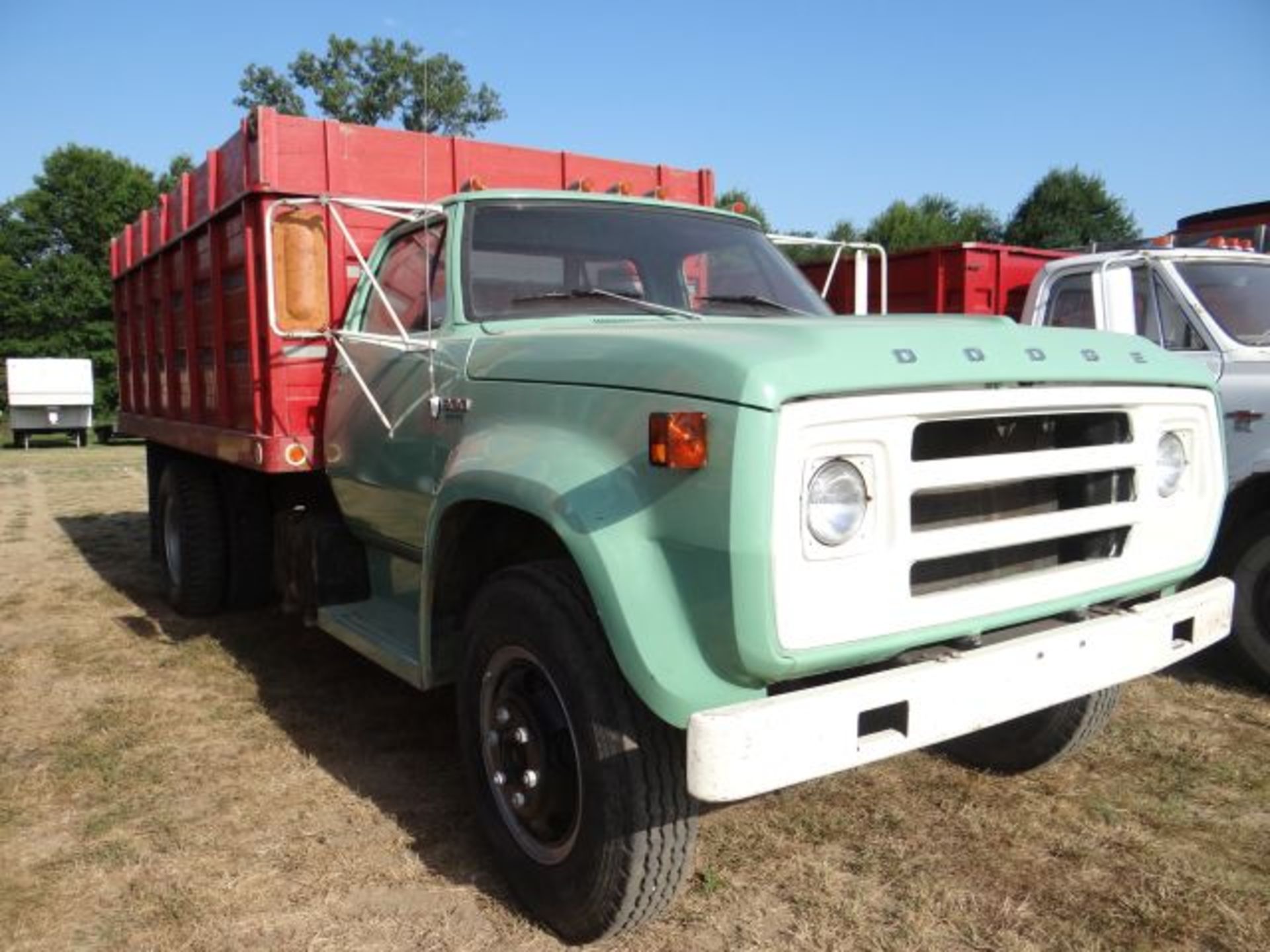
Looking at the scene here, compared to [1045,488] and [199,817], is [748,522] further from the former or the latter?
[199,817]

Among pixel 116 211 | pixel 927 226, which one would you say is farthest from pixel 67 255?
pixel 927 226

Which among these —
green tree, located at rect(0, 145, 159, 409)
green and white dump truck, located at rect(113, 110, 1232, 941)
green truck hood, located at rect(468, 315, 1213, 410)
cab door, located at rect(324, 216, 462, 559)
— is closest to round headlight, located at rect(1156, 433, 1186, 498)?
green and white dump truck, located at rect(113, 110, 1232, 941)

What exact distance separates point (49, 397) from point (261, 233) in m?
26.8

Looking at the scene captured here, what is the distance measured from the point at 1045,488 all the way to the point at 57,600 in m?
6.57

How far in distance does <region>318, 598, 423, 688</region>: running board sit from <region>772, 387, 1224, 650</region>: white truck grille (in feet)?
5.26

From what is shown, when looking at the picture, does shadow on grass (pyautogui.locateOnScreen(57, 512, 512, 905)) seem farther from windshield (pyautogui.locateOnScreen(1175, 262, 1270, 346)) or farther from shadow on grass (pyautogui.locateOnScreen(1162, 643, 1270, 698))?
windshield (pyautogui.locateOnScreen(1175, 262, 1270, 346))

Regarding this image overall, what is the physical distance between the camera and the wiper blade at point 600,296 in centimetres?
340

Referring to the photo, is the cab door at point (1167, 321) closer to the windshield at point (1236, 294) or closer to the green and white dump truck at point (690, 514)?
the windshield at point (1236, 294)

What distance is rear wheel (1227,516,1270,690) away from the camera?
468cm

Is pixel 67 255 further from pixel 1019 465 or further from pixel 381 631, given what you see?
pixel 1019 465

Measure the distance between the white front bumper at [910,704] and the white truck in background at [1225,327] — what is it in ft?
7.78

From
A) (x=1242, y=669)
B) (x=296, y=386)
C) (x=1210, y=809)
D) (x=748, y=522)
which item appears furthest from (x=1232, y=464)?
(x=296, y=386)

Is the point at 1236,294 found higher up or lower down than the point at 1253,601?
higher up

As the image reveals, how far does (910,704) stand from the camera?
2.28 m
